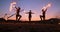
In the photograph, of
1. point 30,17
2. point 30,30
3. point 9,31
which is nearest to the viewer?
point 9,31

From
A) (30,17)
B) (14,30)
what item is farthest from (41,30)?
(30,17)

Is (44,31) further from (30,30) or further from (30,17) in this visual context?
(30,17)

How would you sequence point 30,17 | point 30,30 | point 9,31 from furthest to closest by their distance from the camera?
1. point 30,17
2. point 30,30
3. point 9,31

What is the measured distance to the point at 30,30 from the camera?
1085 centimetres

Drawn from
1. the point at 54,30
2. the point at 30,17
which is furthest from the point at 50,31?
the point at 30,17

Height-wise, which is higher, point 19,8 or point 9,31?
point 19,8

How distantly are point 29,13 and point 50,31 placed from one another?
16.1 meters

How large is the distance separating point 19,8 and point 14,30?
15.9 meters

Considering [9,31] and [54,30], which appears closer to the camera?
[9,31]

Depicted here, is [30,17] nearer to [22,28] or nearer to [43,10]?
[43,10]

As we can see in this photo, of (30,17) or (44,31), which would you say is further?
(30,17)

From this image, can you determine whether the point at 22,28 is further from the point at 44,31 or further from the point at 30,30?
the point at 44,31

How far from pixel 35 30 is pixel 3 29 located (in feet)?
8.14

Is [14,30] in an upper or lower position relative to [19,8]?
lower
